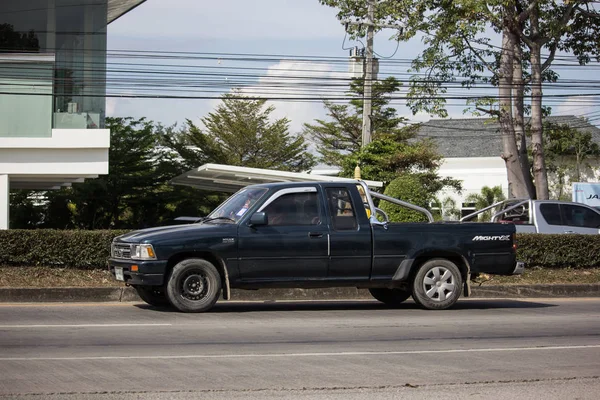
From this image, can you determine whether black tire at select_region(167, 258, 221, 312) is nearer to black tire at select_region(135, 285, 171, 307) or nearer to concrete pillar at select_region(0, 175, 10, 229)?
black tire at select_region(135, 285, 171, 307)

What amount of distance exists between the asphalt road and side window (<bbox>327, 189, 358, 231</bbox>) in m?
1.30

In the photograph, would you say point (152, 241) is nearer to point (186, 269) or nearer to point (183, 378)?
point (186, 269)

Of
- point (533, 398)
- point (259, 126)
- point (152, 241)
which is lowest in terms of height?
point (533, 398)

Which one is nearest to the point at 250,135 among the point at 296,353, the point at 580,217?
the point at 580,217

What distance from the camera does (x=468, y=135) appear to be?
61.2m

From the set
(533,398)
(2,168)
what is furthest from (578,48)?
(533,398)

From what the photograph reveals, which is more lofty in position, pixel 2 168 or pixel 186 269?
pixel 2 168

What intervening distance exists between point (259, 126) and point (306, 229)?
38.7 m

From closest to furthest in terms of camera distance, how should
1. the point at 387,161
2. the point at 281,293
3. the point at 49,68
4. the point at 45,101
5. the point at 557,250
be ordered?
the point at 281,293 < the point at 557,250 < the point at 45,101 < the point at 49,68 < the point at 387,161

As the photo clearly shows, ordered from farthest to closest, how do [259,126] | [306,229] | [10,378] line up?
[259,126] → [306,229] → [10,378]

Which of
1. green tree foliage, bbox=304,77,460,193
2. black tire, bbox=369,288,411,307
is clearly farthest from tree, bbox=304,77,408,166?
black tire, bbox=369,288,411,307

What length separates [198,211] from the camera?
114 ft

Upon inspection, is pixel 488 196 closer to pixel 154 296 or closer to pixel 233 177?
pixel 233 177

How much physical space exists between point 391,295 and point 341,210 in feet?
6.96
